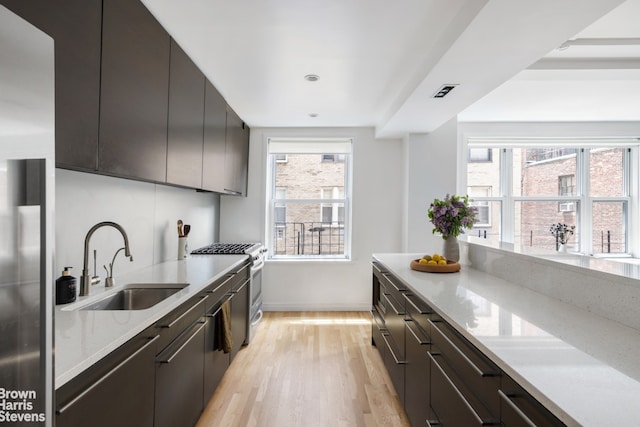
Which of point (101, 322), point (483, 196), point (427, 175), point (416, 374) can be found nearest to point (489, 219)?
point (483, 196)

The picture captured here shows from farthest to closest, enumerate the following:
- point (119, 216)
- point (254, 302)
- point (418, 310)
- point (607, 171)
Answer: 1. point (607, 171)
2. point (254, 302)
3. point (119, 216)
4. point (418, 310)

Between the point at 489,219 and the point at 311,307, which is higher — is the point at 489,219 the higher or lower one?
the higher one

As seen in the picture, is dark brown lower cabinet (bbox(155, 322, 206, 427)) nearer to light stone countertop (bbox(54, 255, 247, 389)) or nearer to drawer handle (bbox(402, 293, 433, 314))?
light stone countertop (bbox(54, 255, 247, 389))

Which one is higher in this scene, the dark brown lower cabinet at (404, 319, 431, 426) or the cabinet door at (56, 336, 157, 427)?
the cabinet door at (56, 336, 157, 427)

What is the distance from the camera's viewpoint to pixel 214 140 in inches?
117

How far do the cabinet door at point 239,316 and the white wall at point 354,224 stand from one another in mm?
1219

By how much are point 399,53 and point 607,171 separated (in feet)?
14.4

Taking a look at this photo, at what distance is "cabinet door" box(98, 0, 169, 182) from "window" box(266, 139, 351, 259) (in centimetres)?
271

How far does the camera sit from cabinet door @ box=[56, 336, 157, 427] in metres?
0.94

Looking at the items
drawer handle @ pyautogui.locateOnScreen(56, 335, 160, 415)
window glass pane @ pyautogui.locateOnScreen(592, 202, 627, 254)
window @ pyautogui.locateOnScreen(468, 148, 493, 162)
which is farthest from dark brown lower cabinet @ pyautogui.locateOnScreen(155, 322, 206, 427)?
window glass pane @ pyautogui.locateOnScreen(592, 202, 627, 254)

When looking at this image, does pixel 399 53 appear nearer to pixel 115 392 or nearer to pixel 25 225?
pixel 25 225

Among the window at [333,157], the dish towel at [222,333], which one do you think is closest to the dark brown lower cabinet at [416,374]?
the dish towel at [222,333]

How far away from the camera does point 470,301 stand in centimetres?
163

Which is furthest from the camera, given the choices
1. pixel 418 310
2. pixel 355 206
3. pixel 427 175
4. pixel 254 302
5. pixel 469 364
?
pixel 355 206
